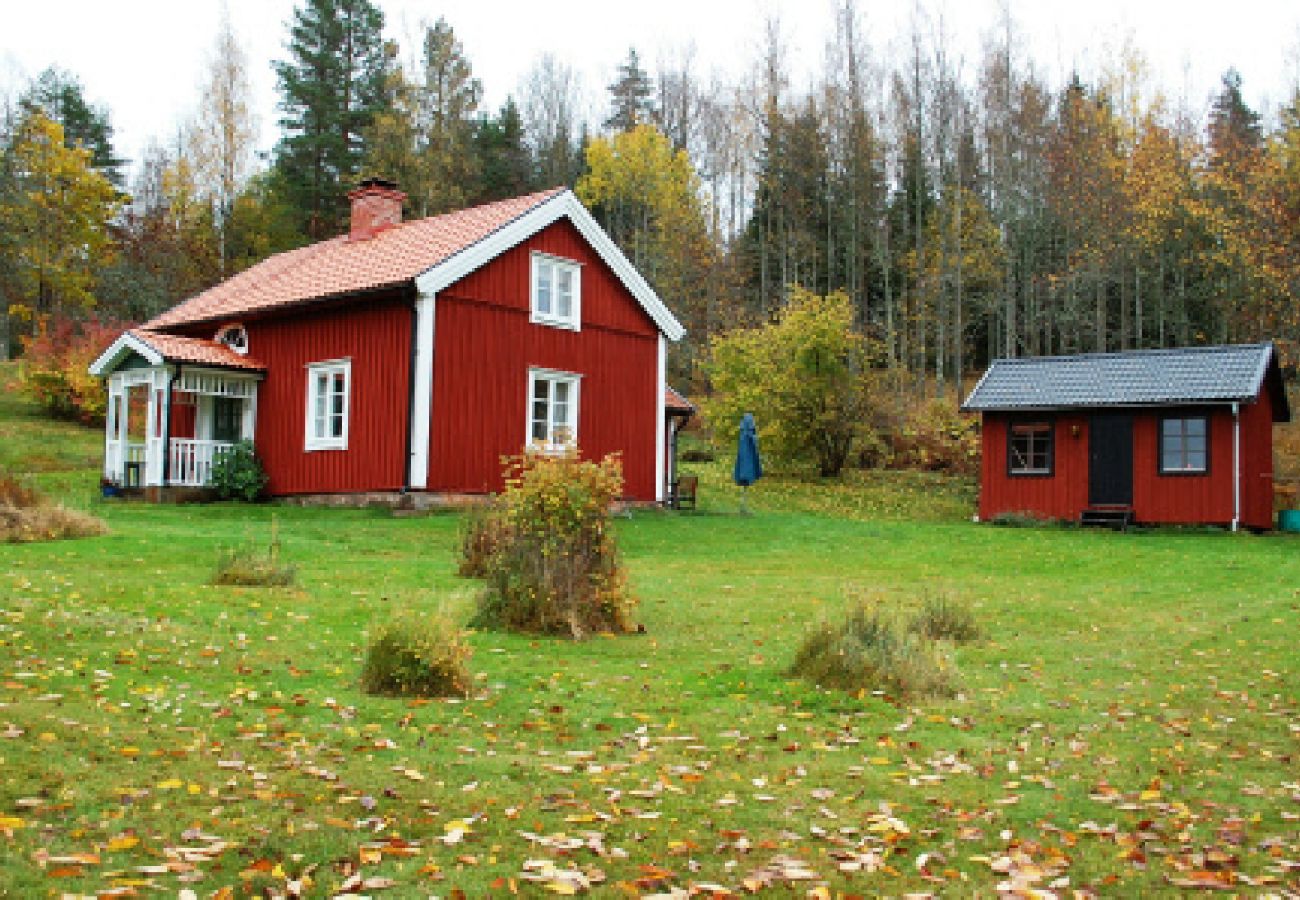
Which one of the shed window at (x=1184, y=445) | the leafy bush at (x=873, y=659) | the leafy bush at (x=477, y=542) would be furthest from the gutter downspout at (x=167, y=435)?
the shed window at (x=1184, y=445)

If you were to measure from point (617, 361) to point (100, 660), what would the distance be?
53.7 feet

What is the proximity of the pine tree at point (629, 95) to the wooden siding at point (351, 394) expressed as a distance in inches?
1209

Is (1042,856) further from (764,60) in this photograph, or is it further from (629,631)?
(764,60)

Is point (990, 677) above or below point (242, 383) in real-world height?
below

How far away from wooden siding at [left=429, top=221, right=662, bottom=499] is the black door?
9.40 m

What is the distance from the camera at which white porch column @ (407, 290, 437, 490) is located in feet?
61.5

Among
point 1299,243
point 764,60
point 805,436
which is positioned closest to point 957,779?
point 805,436

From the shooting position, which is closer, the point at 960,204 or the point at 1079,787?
the point at 1079,787

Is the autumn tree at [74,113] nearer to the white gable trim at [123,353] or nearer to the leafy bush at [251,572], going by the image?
the white gable trim at [123,353]

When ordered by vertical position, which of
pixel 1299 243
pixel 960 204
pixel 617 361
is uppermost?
pixel 960 204

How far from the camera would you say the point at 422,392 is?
18.8m

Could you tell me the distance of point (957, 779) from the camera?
5262mm

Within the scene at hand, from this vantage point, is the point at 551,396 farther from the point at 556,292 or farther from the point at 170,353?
the point at 170,353

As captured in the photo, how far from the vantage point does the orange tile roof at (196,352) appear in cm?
2025
